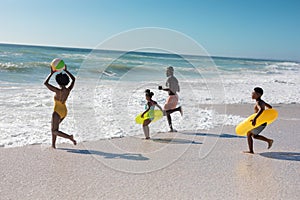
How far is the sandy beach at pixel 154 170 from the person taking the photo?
10.9 ft

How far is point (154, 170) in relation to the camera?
4008 mm

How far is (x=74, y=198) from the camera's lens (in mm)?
3107

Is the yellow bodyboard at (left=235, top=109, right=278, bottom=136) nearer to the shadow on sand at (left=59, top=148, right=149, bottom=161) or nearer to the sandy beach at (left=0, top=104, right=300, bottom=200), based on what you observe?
the sandy beach at (left=0, top=104, right=300, bottom=200)

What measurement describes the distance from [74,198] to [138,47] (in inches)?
78.4

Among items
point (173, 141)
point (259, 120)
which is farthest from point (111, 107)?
point (259, 120)

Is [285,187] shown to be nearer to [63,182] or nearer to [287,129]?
[63,182]

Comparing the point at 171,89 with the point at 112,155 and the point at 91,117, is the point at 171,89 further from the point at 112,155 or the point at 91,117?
the point at 91,117

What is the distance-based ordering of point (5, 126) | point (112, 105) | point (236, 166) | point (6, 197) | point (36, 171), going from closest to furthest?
1. point (6, 197)
2. point (36, 171)
3. point (236, 166)
4. point (5, 126)
5. point (112, 105)

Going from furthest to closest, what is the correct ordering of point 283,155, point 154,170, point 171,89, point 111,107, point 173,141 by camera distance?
point 111,107 → point 171,89 → point 173,141 → point 283,155 → point 154,170

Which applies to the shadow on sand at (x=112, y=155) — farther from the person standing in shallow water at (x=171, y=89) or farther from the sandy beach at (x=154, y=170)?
the person standing in shallow water at (x=171, y=89)

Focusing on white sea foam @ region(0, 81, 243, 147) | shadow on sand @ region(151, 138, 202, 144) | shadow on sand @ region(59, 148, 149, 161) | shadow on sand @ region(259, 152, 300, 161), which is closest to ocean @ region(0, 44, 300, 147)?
white sea foam @ region(0, 81, 243, 147)

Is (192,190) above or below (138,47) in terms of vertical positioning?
below

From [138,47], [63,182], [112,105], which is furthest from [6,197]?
[112,105]

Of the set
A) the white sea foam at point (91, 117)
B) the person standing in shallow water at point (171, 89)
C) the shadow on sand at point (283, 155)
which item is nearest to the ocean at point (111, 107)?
the white sea foam at point (91, 117)
